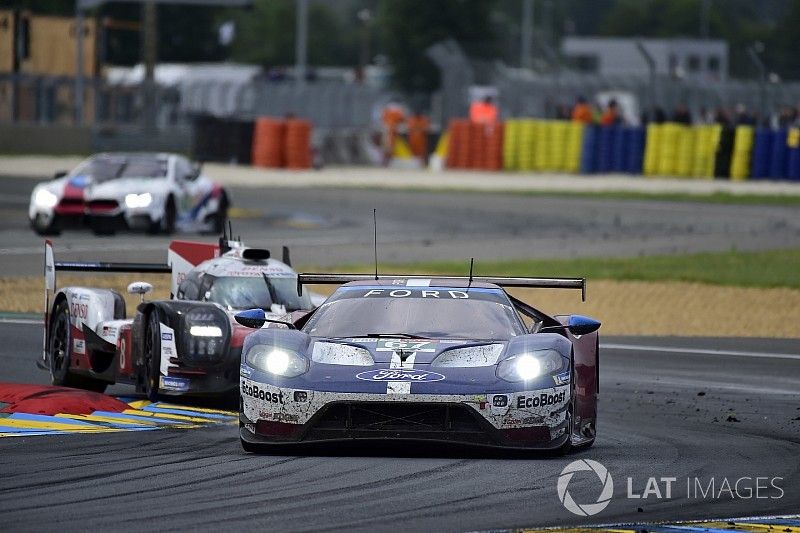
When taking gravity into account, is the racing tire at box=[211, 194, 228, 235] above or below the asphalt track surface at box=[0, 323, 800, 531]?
below

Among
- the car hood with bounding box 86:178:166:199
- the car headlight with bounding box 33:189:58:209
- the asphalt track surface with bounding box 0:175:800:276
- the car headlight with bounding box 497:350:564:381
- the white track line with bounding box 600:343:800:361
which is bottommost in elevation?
the asphalt track surface with bounding box 0:175:800:276

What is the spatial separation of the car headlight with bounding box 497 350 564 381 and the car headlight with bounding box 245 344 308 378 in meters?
1.05

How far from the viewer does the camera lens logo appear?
802cm

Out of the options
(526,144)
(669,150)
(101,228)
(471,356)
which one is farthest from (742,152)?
(471,356)

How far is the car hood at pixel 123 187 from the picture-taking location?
27984 millimetres

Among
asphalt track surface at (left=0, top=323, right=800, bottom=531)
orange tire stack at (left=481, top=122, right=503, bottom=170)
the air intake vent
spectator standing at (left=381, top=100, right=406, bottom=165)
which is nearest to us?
asphalt track surface at (left=0, top=323, right=800, bottom=531)

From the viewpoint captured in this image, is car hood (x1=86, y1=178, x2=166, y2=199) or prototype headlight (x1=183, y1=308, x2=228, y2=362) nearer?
prototype headlight (x1=183, y1=308, x2=228, y2=362)

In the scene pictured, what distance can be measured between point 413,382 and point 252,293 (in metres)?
3.80

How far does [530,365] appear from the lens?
9539mm

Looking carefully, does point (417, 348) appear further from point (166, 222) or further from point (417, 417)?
point (166, 222)

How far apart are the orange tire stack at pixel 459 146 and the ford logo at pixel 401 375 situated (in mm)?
38206

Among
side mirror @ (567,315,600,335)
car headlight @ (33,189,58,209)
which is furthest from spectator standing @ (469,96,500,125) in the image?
side mirror @ (567,315,600,335)

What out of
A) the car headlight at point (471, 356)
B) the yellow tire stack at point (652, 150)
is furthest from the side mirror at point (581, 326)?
the yellow tire stack at point (652, 150)

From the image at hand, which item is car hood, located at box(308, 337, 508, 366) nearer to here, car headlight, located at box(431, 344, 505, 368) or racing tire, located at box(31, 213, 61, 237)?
car headlight, located at box(431, 344, 505, 368)
